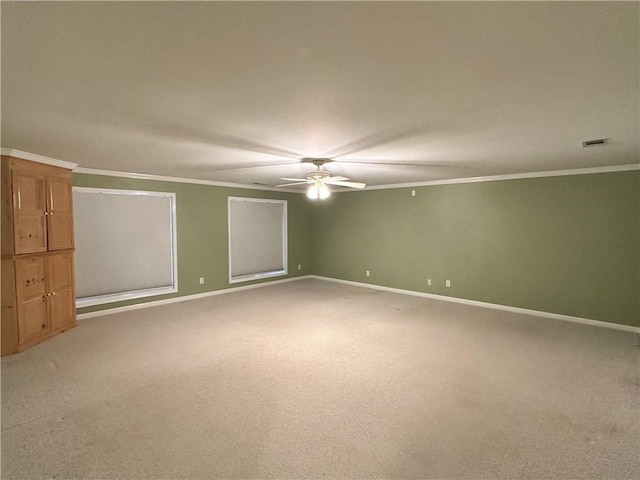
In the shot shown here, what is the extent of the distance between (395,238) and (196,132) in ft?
16.4

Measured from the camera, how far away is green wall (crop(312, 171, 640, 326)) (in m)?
→ 4.59

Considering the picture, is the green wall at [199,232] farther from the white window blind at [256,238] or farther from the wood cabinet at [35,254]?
the wood cabinet at [35,254]

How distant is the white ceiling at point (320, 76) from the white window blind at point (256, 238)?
3664mm

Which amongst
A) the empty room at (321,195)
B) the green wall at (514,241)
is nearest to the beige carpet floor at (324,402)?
the empty room at (321,195)

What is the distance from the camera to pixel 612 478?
1.89m

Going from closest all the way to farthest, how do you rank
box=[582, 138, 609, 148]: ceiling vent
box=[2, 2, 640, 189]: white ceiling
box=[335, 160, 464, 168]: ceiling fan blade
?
box=[2, 2, 640, 189]: white ceiling
box=[582, 138, 609, 148]: ceiling vent
box=[335, 160, 464, 168]: ceiling fan blade

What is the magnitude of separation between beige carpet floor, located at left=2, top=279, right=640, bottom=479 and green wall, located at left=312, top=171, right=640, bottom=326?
0.70 metres

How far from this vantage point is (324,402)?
106 inches

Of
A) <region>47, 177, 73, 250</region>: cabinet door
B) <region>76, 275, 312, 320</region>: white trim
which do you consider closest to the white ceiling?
<region>47, 177, 73, 250</region>: cabinet door

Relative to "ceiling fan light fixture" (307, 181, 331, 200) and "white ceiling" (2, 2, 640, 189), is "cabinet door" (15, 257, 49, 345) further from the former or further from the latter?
"ceiling fan light fixture" (307, 181, 331, 200)

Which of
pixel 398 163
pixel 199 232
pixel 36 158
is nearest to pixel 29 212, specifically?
pixel 36 158

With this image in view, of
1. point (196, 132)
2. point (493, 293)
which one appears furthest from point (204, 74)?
point (493, 293)

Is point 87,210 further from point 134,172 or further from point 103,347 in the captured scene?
point 103,347

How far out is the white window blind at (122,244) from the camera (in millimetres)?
4965
